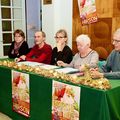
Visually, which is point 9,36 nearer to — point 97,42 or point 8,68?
point 97,42

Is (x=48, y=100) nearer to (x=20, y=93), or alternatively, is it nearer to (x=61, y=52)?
(x=20, y=93)

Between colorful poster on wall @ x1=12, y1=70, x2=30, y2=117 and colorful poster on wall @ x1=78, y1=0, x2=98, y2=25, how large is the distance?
1755 millimetres

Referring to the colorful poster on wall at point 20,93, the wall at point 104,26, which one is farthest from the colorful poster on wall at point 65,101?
the wall at point 104,26

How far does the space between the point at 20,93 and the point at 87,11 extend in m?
1.97

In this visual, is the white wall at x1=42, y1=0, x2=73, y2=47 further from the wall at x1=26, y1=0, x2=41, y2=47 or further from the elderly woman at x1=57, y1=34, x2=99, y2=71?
the elderly woman at x1=57, y1=34, x2=99, y2=71

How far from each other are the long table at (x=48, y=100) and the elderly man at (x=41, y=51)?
87 centimetres

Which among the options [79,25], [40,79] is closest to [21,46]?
[79,25]

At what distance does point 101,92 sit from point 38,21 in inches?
162

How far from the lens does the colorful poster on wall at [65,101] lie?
187cm

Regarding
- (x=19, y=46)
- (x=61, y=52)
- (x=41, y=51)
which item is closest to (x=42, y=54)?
(x=41, y=51)

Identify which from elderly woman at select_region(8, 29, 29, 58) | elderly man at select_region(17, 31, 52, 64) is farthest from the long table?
elderly woman at select_region(8, 29, 29, 58)

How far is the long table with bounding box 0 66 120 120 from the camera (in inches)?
67.5

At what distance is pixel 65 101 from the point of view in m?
1.96

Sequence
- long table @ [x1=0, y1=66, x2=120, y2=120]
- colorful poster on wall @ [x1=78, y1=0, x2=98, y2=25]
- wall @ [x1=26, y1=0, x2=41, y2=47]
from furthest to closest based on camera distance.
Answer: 1. wall @ [x1=26, y1=0, x2=41, y2=47]
2. colorful poster on wall @ [x1=78, y1=0, x2=98, y2=25]
3. long table @ [x1=0, y1=66, x2=120, y2=120]
